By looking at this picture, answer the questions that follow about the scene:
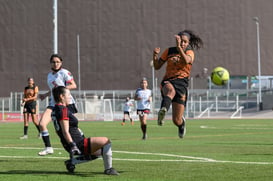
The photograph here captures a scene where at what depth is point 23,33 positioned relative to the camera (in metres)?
92.1

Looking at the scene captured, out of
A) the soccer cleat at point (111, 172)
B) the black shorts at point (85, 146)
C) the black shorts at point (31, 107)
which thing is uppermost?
the black shorts at point (31, 107)

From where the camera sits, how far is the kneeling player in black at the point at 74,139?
11.7 metres

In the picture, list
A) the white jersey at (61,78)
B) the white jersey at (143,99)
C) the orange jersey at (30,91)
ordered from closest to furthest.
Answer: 1. the white jersey at (61,78)
2. the orange jersey at (30,91)
3. the white jersey at (143,99)

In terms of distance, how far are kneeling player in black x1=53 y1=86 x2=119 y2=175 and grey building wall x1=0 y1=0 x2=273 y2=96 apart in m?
77.3

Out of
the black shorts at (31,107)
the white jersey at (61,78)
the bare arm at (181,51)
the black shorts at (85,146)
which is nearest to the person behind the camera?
the black shorts at (85,146)

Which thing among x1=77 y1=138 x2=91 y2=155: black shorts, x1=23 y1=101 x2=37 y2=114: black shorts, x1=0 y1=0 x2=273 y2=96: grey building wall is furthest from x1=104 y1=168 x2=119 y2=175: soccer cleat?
x1=0 y1=0 x2=273 y2=96: grey building wall

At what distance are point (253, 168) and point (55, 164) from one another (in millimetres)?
3727

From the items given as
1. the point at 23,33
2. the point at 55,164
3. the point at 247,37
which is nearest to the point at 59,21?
the point at 23,33

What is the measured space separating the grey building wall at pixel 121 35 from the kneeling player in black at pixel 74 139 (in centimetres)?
7733

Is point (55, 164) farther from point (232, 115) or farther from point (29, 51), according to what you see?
point (29, 51)

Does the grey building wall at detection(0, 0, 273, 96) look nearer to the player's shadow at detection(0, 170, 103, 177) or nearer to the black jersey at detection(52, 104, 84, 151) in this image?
the player's shadow at detection(0, 170, 103, 177)

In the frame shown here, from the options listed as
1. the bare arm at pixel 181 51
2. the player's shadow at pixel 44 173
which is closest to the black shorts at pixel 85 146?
the player's shadow at pixel 44 173

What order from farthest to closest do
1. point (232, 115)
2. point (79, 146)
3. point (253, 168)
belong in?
point (232, 115) < point (253, 168) < point (79, 146)

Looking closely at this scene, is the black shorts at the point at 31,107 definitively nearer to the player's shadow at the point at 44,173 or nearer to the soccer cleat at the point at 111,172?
the player's shadow at the point at 44,173
